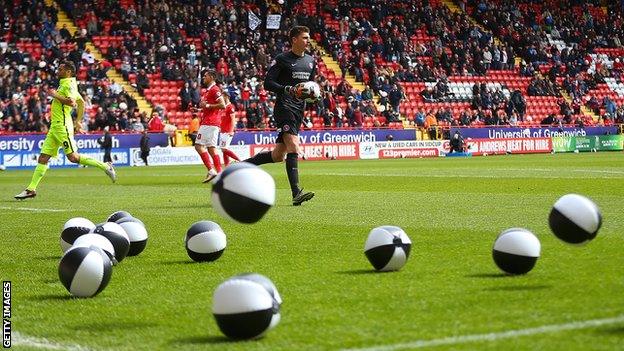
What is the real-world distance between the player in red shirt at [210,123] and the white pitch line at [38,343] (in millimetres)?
15605

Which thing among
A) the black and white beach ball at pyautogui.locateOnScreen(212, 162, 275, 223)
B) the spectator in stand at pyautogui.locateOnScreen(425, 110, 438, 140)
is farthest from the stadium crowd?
the black and white beach ball at pyautogui.locateOnScreen(212, 162, 275, 223)

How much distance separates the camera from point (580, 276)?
21.7 feet

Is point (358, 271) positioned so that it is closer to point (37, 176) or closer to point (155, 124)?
point (37, 176)

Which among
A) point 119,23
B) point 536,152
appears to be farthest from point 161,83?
point 536,152

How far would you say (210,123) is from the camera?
71.0 feet

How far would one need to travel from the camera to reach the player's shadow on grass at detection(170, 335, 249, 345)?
16.4ft

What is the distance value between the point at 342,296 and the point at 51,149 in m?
12.5

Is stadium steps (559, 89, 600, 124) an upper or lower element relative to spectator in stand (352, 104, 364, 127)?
lower

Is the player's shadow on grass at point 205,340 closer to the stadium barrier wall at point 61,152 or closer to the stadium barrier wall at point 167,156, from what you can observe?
the stadium barrier wall at point 61,152

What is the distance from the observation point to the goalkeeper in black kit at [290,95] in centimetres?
1443

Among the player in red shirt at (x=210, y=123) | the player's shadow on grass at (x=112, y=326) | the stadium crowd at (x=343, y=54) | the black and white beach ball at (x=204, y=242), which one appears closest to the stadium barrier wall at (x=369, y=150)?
the stadium crowd at (x=343, y=54)

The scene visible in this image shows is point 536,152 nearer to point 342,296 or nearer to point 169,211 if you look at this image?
point 169,211

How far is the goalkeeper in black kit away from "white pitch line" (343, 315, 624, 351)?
373 inches

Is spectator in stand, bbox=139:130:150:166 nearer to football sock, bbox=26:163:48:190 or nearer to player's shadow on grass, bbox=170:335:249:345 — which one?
football sock, bbox=26:163:48:190
